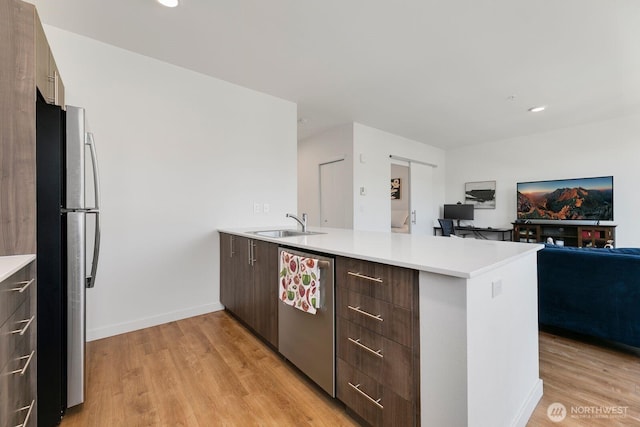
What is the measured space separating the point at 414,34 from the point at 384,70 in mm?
608

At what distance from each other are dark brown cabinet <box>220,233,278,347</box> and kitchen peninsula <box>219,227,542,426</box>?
2.71 feet

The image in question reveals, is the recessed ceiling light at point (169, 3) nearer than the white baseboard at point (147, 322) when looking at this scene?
Yes

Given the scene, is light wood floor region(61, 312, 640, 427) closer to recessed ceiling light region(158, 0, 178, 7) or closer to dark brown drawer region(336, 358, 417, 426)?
dark brown drawer region(336, 358, 417, 426)

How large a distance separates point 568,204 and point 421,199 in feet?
8.50

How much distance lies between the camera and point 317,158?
530cm

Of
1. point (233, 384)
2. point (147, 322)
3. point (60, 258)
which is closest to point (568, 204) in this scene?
point (233, 384)

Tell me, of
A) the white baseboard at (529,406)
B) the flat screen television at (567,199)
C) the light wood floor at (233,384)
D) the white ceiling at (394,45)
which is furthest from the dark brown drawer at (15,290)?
the flat screen television at (567,199)

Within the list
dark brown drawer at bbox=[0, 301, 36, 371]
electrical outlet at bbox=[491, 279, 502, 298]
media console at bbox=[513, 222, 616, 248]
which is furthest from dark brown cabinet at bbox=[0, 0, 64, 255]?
→ media console at bbox=[513, 222, 616, 248]

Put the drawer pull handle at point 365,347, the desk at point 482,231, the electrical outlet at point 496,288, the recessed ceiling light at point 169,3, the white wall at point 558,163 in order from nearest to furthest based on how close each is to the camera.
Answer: the electrical outlet at point 496,288 → the drawer pull handle at point 365,347 → the recessed ceiling light at point 169,3 → the white wall at point 558,163 → the desk at point 482,231

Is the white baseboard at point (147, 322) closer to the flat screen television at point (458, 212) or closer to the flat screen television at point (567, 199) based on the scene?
the flat screen television at point (458, 212)

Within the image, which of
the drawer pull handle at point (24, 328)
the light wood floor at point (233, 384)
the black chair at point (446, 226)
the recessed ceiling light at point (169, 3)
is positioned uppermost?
the recessed ceiling light at point (169, 3)

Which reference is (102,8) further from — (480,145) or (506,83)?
(480,145)

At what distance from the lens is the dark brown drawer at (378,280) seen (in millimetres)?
1149

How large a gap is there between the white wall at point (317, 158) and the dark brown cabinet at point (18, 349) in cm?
386
